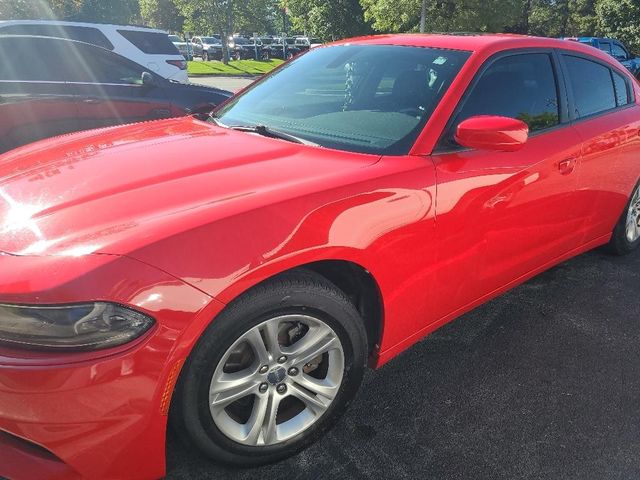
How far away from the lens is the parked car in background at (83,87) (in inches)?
210

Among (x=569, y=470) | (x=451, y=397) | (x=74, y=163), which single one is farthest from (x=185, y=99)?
(x=569, y=470)

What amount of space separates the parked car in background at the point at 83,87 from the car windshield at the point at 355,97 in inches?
102

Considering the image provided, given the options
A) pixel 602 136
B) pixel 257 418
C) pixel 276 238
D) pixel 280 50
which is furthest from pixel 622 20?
pixel 257 418

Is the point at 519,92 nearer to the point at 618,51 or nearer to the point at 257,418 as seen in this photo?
the point at 257,418

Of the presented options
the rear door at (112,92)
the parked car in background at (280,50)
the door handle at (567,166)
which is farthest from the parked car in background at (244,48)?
the door handle at (567,166)

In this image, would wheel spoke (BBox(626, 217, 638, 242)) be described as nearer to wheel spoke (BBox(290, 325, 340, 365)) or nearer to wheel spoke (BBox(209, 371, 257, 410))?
wheel spoke (BBox(290, 325, 340, 365))

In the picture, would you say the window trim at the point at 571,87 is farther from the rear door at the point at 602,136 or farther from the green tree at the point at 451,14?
the green tree at the point at 451,14

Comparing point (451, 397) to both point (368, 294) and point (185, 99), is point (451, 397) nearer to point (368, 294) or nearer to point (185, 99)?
point (368, 294)

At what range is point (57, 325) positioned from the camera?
4.73ft

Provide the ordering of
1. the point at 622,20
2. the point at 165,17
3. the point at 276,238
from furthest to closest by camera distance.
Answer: the point at 165,17
the point at 622,20
the point at 276,238

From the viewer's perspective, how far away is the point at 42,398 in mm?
1428

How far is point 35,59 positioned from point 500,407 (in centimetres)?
590

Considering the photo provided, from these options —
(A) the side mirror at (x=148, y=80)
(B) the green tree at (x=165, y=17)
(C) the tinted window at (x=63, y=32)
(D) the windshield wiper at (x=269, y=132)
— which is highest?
(B) the green tree at (x=165, y=17)

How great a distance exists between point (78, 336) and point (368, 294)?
3.65 feet
